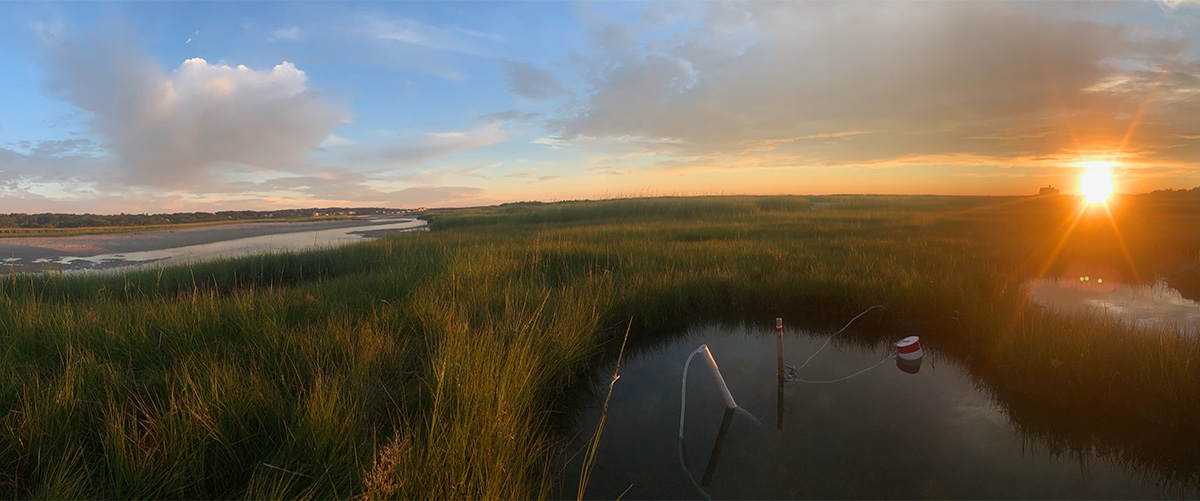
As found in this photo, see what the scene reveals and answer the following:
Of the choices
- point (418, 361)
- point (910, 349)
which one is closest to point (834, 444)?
point (910, 349)

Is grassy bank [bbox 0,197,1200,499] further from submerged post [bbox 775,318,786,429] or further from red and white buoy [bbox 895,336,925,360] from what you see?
submerged post [bbox 775,318,786,429]

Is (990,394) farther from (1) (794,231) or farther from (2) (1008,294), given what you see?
(1) (794,231)

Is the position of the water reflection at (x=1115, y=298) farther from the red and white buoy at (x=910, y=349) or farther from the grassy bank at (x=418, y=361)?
the red and white buoy at (x=910, y=349)

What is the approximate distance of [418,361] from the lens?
12.1ft

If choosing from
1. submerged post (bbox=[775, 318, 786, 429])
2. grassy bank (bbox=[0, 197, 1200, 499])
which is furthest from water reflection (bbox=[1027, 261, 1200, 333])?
submerged post (bbox=[775, 318, 786, 429])

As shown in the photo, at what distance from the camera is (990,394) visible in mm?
3646

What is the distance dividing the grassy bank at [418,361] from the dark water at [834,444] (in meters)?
0.41

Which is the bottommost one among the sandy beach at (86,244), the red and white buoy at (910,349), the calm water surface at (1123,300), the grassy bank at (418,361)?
the calm water surface at (1123,300)

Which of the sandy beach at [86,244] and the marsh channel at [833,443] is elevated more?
the sandy beach at [86,244]

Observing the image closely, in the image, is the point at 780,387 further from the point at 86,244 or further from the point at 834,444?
the point at 86,244

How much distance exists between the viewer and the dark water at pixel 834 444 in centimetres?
260

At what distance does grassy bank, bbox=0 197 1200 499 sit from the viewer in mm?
2105

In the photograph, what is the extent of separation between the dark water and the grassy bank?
41 cm

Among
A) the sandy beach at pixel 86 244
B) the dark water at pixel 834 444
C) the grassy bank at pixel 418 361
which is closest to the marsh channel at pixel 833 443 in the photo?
the dark water at pixel 834 444
